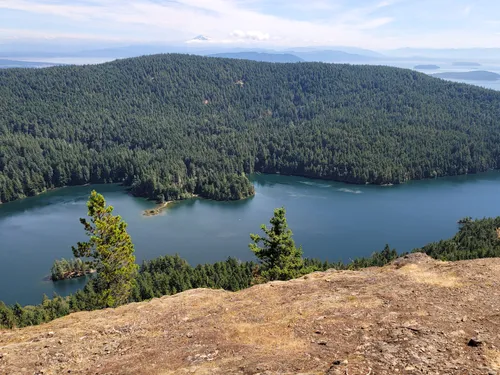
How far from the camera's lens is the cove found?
284 ft

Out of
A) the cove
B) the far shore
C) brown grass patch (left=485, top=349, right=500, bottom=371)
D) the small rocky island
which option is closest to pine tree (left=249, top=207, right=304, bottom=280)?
brown grass patch (left=485, top=349, right=500, bottom=371)

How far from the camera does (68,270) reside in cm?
7700

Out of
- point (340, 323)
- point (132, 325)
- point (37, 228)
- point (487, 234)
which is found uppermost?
point (340, 323)

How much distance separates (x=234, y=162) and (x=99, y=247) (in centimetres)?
13717

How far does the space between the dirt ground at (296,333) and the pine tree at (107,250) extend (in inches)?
336

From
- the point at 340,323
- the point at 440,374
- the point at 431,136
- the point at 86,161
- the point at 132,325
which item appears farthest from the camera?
the point at 431,136

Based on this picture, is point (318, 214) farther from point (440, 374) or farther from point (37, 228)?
point (440, 374)

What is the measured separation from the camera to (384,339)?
18.0 meters

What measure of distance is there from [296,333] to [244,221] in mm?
89685

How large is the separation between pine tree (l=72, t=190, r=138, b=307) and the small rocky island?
4334 cm

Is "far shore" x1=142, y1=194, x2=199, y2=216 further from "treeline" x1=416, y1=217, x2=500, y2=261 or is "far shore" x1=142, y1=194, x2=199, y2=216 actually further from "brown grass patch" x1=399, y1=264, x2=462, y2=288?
"brown grass patch" x1=399, y1=264, x2=462, y2=288

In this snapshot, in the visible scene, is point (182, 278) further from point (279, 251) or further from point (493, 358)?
point (493, 358)

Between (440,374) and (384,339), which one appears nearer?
(440,374)

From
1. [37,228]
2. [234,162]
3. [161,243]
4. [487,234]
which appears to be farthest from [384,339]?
[234,162]
